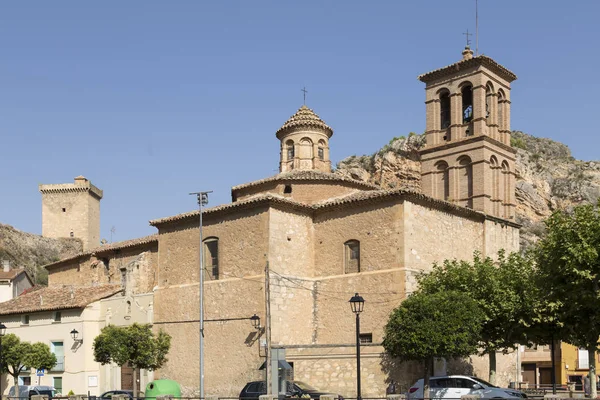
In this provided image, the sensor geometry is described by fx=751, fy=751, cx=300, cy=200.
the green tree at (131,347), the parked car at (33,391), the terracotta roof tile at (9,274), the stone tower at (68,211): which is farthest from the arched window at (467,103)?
the stone tower at (68,211)

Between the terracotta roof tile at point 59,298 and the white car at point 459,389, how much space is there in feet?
62.8

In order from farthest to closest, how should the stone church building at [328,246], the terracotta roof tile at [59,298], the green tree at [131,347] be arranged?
1. the terracotta roof tile at [59,298]
2. the green tree at [131,347]
3. the stone church building at [328,246]

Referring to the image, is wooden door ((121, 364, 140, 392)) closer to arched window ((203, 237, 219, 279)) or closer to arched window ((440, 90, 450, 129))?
arched window ((203, 237, 219, 279))

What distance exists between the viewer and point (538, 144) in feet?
248

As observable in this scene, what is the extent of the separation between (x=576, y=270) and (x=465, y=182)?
15.2m

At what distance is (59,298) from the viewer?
1561 inches

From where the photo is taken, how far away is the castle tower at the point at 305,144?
3897cm

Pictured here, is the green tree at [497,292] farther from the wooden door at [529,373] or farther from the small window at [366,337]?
the wooden door at [529,373]

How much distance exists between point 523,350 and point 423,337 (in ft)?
76.8

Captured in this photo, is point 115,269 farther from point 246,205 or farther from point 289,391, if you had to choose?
point 289,391

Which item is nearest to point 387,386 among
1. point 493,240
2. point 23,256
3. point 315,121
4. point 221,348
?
point 221,348

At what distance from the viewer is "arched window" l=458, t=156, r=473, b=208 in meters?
36.1

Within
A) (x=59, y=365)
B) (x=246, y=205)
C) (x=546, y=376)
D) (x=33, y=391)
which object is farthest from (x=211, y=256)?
(x=546, y=376)

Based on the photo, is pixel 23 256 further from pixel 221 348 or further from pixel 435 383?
pixel 435 383
